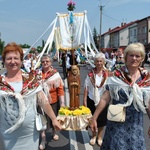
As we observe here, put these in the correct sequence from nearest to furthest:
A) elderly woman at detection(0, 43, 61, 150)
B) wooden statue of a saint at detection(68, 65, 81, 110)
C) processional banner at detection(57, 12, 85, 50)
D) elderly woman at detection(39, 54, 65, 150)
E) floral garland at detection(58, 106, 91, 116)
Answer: elderly woman at detection(0, 43, 61, 150) → floral garland at detection(58, 106, 91, 116) → wooden statue of a saint at detection(68, 65, 81, 110) → elderly woman at detection(39, 54, 65, 150) → processional banner at detection(57, 12, 85, 50)

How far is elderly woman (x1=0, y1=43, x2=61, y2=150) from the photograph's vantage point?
3.05m

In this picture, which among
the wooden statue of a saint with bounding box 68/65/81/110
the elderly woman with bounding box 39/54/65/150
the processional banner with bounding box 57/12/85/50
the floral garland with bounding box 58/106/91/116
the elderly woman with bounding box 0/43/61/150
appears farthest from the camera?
the processional banner with bounding box 57/12/85/50

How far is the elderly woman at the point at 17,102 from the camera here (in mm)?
3049

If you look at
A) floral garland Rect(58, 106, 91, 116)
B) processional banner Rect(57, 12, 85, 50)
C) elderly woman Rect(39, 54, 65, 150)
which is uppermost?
processional banner Rect(57, 12, 85, 50)

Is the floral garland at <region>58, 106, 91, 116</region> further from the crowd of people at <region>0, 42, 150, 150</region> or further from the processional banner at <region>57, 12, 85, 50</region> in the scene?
the processional banner at <region>57, 12, 85, 50</region>

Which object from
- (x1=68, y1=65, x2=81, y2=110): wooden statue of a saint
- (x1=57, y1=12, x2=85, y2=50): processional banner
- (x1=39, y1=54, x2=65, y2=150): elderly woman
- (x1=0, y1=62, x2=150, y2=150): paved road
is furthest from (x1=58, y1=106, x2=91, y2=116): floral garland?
(x1=57, y1=12, x2=85, y2=50): processional banner

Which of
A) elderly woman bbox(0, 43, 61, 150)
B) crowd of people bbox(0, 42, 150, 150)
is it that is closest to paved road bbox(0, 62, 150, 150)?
crowd of people bbox(0, 42, 150, 150)

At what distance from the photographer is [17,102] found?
304 centimetres

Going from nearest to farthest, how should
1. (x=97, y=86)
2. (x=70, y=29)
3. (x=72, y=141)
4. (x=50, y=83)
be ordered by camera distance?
(x=50, y=83)
(x=97, y=86)
(x=72, y=141)
(x=70, y=29)

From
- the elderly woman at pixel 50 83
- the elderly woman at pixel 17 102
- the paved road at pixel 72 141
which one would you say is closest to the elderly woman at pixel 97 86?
the paved road at pixel 72 141

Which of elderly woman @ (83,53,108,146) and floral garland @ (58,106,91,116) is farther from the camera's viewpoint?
elderly woman @ (83,53,108,146)

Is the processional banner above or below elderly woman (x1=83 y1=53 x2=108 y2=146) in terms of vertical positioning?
above

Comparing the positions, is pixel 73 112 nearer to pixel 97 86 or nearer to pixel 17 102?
pixel 97 86

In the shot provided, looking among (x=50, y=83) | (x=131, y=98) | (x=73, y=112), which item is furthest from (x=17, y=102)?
(x=50, y=83)
